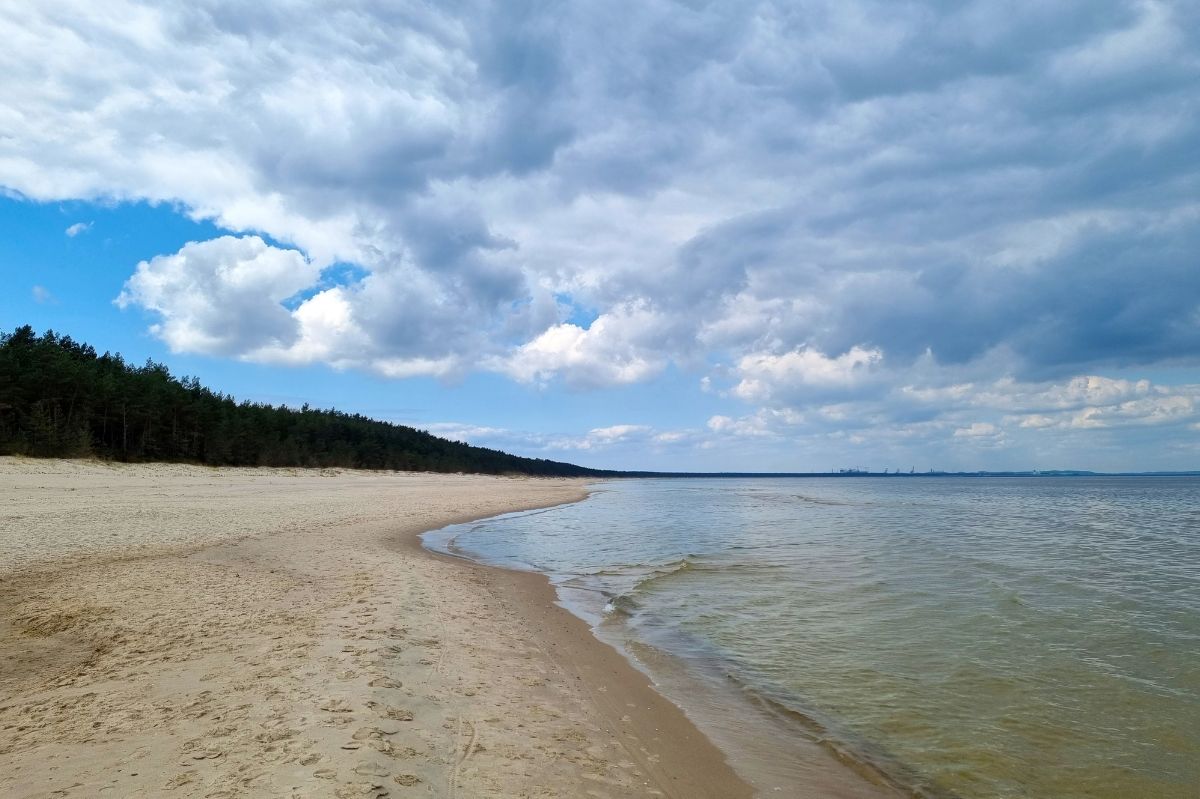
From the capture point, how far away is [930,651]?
10.3 metres

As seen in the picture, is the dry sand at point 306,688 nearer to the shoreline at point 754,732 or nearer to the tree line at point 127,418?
the shoreline at point 754,732

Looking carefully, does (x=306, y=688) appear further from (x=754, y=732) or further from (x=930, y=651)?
(x=930, y=651)

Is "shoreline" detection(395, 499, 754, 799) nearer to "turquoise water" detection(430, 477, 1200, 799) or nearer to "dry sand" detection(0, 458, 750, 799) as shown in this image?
"dry sand" detection(0, 458, 750, 799)

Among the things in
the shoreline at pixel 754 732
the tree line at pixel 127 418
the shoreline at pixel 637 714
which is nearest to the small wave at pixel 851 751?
the shoreline at pixel 754 732

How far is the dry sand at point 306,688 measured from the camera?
4.69 metres

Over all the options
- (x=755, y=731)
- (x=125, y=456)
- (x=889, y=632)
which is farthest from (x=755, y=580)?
(x=125, y=456)

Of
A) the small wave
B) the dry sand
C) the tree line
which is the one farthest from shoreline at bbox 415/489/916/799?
the tree line

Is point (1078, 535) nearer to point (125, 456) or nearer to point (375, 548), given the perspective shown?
point (375, 548)

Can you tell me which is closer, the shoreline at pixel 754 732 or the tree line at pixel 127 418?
the shoreline at pixel 754 732

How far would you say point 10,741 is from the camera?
16.5 ft

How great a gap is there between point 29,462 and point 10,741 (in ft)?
138

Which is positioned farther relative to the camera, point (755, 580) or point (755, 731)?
point (755, 580)

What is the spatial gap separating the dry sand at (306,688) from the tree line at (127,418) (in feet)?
121

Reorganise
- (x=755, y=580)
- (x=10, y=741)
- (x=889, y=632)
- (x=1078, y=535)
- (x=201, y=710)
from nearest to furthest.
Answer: (x=10, y=741) → (x=201, y=710) → (x=889, y=632) → (x=755, y=580) → (x=1078, y=535)
